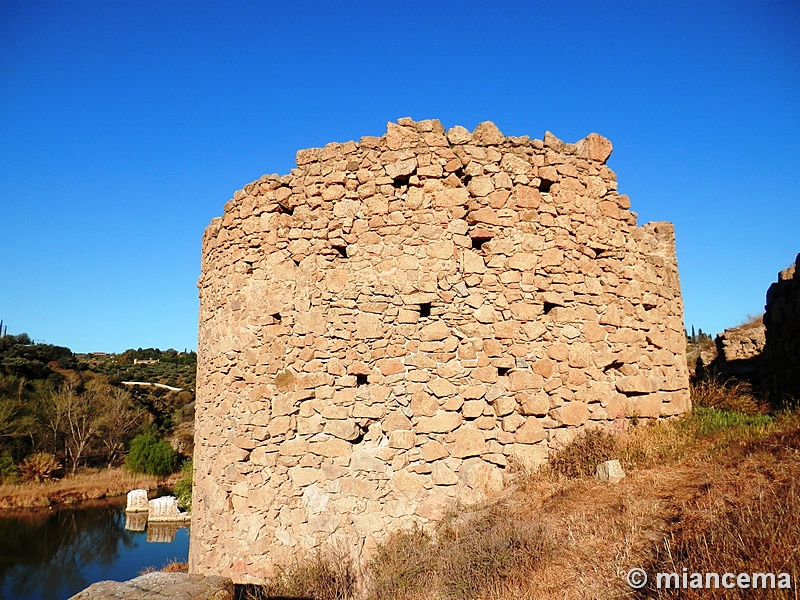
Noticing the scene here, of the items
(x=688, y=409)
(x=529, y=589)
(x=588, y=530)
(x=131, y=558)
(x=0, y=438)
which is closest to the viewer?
(x=529, y=589)

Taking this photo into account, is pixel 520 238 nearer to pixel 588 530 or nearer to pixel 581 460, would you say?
pixel 581 460

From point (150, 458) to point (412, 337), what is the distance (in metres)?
29.5

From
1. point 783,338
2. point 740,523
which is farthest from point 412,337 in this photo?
point 783,338

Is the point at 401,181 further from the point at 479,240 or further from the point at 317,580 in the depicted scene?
the point at 317,580

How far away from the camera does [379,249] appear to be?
5676 mm

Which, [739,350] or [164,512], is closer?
[739,350]

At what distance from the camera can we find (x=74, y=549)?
19.9 meters

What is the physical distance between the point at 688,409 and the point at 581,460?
1940 millimetres

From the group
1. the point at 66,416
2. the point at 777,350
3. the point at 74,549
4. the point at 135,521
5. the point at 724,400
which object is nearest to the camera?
the point at 724,400

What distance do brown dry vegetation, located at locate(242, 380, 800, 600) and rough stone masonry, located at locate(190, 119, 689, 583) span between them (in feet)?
1.19

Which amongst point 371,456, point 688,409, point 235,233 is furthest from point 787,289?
point 235,233

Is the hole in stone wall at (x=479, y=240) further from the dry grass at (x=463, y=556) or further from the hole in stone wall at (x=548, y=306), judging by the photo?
the dry grass at (x=463, y=556)

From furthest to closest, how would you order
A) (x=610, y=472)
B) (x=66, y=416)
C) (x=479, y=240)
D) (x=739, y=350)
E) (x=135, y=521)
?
(x=66, y=416) < (x=135, y=521) < (x=739, y=350) < (x=479, y=240) < (x=610, y=472)

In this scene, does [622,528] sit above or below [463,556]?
above
